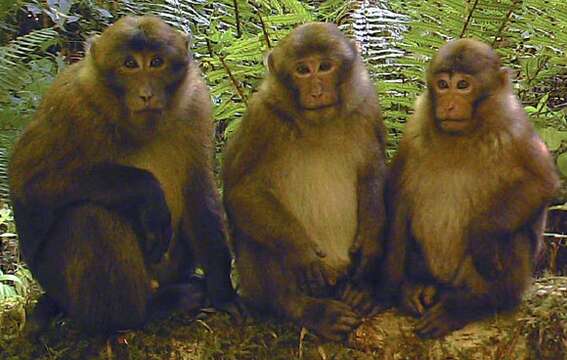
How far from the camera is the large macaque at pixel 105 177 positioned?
412cm

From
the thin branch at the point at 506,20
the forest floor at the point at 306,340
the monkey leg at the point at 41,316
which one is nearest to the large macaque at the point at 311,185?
the forest floor at the point at 306,340

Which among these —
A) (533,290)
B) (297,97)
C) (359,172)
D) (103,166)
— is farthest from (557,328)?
(103,166)

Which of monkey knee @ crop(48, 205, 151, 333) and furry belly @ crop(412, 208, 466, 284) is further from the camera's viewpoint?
furry belly @ crop(412, 208, 466, 284)

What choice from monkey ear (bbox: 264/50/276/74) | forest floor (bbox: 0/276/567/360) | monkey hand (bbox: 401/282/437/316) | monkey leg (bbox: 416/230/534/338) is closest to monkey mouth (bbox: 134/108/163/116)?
monkey ear (bbox: 264/50/276/74)

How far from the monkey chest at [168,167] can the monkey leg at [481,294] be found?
4.79 ft

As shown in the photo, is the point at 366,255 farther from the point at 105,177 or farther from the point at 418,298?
the point at 105,177

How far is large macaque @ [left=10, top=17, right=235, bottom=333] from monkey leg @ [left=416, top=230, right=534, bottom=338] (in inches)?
53.0

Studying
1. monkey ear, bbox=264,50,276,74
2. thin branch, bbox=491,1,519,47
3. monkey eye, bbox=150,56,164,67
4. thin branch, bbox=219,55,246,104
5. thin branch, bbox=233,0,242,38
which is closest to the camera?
monkey eye, bbox=150,56,164,67

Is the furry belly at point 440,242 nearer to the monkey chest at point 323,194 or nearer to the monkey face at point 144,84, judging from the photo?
the monkey chest at point 323,194

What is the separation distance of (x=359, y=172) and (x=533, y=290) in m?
1.10

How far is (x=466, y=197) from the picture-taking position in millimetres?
4238

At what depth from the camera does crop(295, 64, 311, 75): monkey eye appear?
168 inches

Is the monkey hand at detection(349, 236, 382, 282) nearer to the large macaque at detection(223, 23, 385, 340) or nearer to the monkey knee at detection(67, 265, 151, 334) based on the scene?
the large macaque at detection(223, 23, 385, 340)

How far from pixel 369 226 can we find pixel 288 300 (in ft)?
1.87
